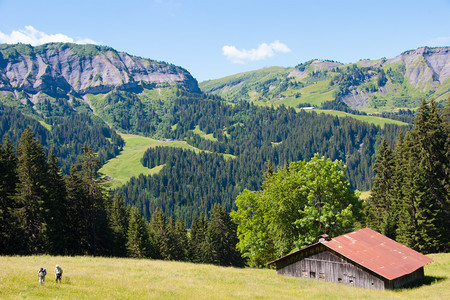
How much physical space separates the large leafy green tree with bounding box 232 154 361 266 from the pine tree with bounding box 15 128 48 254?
1034 inches

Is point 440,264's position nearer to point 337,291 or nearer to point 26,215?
point 337,291

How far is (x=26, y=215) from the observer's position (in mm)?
44375

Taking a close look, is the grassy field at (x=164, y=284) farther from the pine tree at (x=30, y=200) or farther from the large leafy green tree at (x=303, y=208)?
the large leafy green tree at (x=303, y=208)

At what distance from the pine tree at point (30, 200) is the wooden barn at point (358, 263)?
29.6m

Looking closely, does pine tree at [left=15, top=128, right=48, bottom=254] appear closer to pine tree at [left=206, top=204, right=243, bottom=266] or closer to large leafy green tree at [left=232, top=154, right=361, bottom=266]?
large leafy green tree at [left=232, top=154, right=361, bottom=266]

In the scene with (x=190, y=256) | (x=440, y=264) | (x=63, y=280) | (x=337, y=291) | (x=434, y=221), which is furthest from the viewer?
(x=190, y=256)

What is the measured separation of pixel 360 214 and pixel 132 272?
28740mm

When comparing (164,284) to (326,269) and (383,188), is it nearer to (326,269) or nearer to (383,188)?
(326,269)

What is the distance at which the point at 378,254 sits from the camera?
35.6 meters

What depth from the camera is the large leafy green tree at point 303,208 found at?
4372 centimetres

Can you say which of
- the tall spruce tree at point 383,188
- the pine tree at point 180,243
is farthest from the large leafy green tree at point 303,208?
the pine tree at point 180,243

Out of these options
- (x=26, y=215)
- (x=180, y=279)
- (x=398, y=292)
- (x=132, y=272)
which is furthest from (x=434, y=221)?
(x=26, y=215)

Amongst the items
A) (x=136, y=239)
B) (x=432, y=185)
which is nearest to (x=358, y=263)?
(x=432, y=185)

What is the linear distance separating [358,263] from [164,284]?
1752cm
